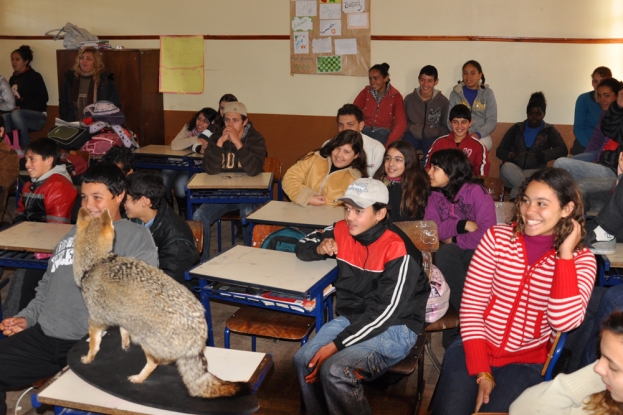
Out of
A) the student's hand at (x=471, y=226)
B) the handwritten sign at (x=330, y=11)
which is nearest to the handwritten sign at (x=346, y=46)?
the handwritten sign at (x=330, y=11)

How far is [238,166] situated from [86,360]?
342cm

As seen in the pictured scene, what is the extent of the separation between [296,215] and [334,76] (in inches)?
135

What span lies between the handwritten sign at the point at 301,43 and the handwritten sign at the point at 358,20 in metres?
0.52

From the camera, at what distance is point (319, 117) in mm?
7176

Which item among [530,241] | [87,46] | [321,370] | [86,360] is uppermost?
[87,46]

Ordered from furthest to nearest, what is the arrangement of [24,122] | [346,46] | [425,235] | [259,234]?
[24,122] → [346,46] → [259,234] → [425,235]

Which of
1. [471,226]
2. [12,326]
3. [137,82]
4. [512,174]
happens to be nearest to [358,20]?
[512,174]

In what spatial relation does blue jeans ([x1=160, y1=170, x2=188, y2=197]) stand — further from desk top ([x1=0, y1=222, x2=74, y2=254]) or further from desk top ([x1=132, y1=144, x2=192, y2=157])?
desk top ([x1=0, y1=222, x2=74, y2=254])

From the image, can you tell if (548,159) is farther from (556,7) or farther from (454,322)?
(454,322)

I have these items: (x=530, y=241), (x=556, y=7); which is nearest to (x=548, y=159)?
(x=556, y=7)

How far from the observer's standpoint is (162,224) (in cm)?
319

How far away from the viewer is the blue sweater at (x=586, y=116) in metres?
6.00

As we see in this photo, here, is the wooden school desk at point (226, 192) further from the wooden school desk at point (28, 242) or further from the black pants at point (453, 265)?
the black pants at point (453, 265)

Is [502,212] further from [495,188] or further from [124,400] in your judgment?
[124,400]
